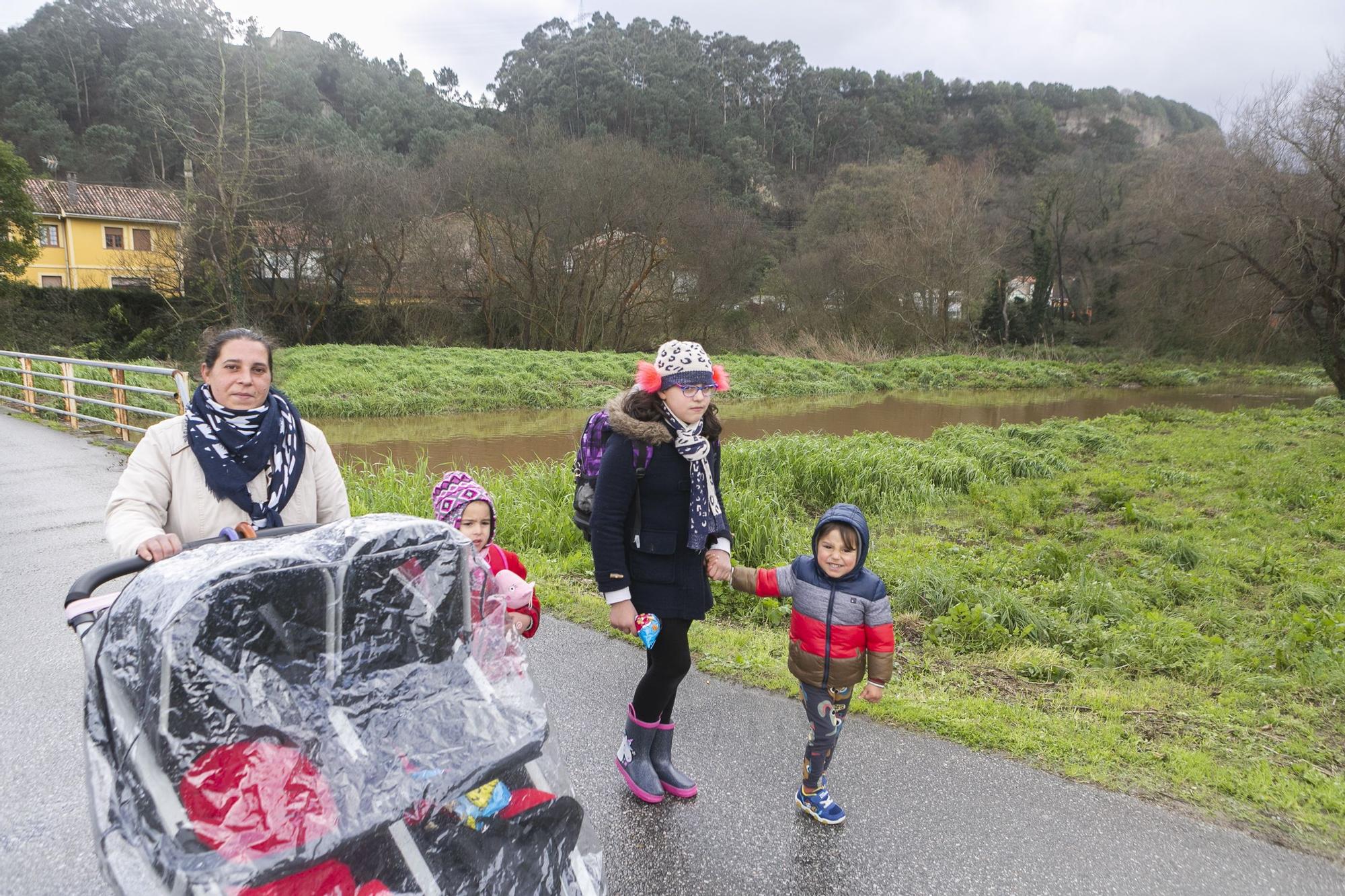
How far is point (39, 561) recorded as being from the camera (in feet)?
21.1

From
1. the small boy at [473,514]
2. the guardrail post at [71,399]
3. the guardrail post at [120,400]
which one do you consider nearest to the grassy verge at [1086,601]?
the small boy at [473,514]

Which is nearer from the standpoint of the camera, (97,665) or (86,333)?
(97,665)

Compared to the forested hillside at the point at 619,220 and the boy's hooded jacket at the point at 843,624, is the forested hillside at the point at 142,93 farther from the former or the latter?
the boy's hooded jacket at the point at 843,624

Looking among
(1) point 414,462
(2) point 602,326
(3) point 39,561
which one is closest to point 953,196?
(2) point 602,326

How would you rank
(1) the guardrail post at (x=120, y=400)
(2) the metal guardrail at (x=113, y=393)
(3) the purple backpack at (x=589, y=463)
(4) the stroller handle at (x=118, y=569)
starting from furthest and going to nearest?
(1) the guardrail post at (x=120, y=400), (2) the metal guardrail at (x=113, y=393), (3) the purple backpack at (x=589, y=463), (4) the stroller handle at (x=118, y=569)

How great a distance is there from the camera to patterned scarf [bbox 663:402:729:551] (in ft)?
10.4

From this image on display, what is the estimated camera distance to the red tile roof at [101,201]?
4450cm

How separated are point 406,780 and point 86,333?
33785 millimetres

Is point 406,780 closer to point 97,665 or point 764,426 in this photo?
point 97,665

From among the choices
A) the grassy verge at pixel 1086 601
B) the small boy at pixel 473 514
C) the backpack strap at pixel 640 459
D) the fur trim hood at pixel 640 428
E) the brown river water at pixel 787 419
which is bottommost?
the brown river water at pixel 787 419

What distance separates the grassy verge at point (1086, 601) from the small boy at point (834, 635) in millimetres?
943

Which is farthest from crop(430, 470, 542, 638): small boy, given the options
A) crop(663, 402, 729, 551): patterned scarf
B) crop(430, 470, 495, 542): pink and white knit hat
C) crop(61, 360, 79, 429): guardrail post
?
crop(61, 360, 79, 429): guardrail post

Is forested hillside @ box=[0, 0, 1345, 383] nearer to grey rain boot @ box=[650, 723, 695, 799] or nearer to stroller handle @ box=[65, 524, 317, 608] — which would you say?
grey rain boot @ box=[650, 723, 695, 799]

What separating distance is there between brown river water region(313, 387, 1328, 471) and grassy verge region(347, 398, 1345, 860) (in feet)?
15.0
